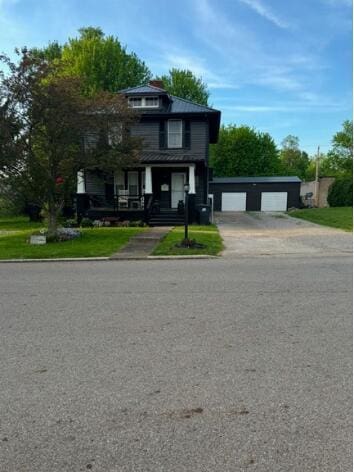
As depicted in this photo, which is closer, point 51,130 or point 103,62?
point 51,130

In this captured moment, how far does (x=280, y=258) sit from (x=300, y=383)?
7.08 meters

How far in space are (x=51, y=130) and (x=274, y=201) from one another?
27.2 metres

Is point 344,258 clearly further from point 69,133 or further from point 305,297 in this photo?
point 69,133

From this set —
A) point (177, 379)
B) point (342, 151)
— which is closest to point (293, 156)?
point (342, 151)

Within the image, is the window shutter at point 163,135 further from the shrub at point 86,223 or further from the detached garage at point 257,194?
the detached garage at point 257,194

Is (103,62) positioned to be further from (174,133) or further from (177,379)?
(177,379)

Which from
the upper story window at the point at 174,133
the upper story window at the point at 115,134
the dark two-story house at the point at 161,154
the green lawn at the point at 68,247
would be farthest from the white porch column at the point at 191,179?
the upper story window at the point at 115,134

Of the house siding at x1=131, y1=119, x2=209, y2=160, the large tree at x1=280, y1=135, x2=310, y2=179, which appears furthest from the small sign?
the large tree at x1=280, y1=135, x2=310, y2=179

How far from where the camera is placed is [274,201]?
36469 millimetres

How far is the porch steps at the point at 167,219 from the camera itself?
65.0 feet

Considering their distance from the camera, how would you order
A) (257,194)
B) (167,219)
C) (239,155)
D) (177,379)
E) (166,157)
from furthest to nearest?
(239,155) → (257,194) → (166,157) → (167,219) → (177,379)

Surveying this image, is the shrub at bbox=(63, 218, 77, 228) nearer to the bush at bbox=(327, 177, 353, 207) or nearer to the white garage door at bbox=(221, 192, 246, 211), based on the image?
the white garage door at bbox=(221, 192, 246, 211)

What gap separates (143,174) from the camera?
23.2 meters

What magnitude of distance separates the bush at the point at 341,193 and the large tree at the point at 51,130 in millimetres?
25693
